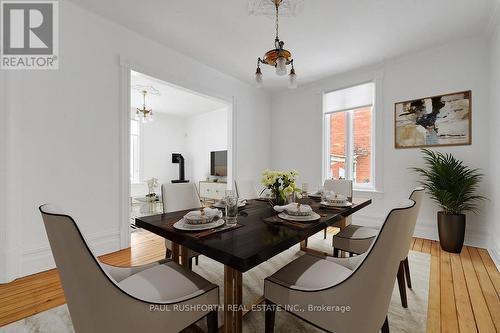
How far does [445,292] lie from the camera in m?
1.84

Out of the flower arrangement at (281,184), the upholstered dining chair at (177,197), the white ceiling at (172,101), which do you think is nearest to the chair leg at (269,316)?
the flower arrangement at (281,184)

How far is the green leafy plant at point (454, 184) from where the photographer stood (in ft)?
8.78

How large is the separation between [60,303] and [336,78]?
4.67 meters

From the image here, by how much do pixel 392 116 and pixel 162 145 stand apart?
6.31m

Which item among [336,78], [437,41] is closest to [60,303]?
[336,78]

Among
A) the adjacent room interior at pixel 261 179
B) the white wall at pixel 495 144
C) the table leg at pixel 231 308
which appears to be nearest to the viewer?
the adjacent room interior at pixel 261 179

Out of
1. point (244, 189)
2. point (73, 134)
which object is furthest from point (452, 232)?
point (73, 134)

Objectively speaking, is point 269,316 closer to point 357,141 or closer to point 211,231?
point 211,231

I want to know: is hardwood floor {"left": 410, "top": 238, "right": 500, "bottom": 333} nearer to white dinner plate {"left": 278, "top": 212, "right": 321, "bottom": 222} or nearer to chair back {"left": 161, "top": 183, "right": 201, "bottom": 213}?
white dinner plate {"left": 278, "top": 212, "right": 321, "bottom": 222}

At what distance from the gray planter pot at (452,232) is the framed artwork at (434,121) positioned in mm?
1019

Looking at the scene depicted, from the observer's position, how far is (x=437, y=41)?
2.94 m

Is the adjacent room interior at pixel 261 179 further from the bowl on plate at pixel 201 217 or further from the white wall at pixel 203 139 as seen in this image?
the white wall at pixel 203 139

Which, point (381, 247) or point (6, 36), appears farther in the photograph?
point (6, 36)

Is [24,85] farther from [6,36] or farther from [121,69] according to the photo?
[121,69]
